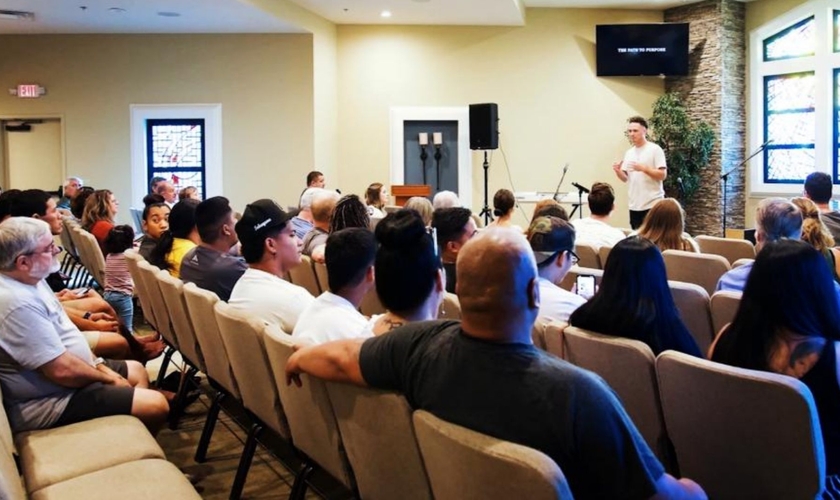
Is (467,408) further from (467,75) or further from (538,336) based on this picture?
(467,75)

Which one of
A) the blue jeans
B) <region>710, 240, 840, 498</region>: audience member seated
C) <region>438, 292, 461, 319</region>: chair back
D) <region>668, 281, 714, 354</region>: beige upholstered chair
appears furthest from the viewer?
the blue jeans

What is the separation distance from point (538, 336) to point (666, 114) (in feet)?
30.0

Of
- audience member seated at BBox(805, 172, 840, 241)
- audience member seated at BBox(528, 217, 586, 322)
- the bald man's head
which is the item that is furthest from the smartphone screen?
audience member seated at BBox(805, 172, 840, 241)

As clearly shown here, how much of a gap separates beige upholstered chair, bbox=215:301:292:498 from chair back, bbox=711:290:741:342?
1821 millimetres

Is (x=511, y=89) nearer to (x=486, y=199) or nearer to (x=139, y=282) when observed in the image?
(x=486, y=199)

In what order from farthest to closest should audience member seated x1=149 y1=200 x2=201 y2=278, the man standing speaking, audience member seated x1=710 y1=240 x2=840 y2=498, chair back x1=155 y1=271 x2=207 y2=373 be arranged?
1. the man standing speaking
2. audience member seated x1=149 y1=200 x2=201 y2=278
3. chair back x1=155 y1=271 x2=207 y2=373
4. audience member seated x1=710 y1=240 x2=840 y2=498

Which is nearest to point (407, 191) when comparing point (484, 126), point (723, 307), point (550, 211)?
point (484, 126)

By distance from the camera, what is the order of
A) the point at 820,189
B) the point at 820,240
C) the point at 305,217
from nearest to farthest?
the point at 820,240 < the point at 820,189 < the point at 305,217

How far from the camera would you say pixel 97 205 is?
6531 millimetres

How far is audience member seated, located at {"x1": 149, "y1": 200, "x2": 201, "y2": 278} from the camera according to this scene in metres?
4.64

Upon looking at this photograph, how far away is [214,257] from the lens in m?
3.96

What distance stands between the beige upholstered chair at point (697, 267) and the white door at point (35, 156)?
946 centimetres

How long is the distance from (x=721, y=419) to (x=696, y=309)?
4.29ft

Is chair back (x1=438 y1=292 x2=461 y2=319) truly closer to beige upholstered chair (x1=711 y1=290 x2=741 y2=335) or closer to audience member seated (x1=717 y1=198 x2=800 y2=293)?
beige upholstered chair (x1=711 y1=290 x2=741 y2=335)
